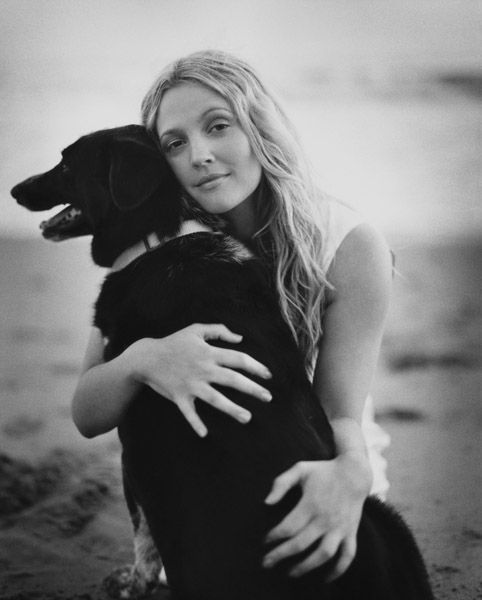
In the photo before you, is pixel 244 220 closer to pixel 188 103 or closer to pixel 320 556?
pixel 188 103

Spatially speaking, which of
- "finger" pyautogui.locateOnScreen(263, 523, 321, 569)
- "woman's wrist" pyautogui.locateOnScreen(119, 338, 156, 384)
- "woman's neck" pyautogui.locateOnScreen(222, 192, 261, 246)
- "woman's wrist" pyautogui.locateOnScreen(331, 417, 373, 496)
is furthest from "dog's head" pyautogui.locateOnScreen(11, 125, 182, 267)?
"finger" pyautogui.locateOnScreen(263, 523, 321, 569)

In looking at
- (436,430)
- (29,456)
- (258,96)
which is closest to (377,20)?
(258,96)

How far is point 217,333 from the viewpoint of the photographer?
132 cm

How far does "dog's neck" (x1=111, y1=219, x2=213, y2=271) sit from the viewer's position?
4.84 ft

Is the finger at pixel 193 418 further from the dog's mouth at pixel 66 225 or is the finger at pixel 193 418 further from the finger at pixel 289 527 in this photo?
the dog's mouth at pixel 66 225

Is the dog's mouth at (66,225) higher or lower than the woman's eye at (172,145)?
lower

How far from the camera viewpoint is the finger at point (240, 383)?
126cm

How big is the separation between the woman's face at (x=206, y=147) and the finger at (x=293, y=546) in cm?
67

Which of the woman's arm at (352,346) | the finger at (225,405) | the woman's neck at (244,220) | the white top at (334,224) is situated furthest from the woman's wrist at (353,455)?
the woman's neck at (244,220)

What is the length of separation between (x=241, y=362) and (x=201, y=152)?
44 cm

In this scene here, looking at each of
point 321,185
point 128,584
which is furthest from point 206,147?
point 128,584

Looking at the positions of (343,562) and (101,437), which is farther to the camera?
(101,437)

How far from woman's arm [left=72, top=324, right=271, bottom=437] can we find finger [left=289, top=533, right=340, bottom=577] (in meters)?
0.26

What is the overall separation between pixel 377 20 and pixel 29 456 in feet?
4.37
